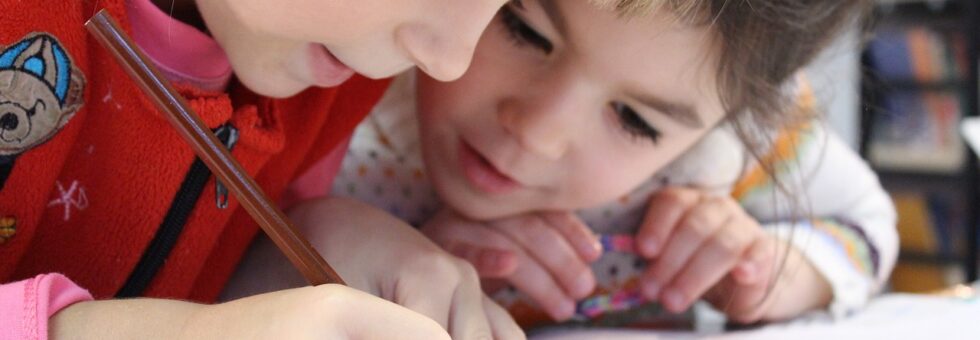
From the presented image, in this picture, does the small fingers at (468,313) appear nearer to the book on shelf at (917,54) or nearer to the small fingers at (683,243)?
the small fingers at (683,243)

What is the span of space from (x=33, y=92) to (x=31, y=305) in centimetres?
12

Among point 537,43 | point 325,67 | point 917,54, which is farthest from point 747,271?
point 917,54

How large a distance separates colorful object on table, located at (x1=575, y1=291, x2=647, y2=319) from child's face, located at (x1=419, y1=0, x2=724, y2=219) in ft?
0.29

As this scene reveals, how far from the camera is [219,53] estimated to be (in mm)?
474

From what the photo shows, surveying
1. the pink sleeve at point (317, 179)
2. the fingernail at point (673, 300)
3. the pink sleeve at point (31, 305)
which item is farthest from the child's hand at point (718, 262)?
the pink sleeve at point (31, 305)

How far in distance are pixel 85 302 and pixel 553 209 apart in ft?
1.10

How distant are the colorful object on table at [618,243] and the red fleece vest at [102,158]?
25 cm

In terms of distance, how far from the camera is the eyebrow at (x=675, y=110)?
21.5 inches

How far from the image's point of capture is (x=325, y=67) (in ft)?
1.43

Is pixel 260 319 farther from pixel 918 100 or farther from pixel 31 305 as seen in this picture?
pixel 918 100

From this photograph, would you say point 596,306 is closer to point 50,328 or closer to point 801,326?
point 801,326

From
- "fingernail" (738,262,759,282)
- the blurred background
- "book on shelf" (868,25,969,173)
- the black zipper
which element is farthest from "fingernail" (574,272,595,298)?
"book on shelf" (868,25,969,173)

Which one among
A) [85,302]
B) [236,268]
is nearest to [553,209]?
[236,268]

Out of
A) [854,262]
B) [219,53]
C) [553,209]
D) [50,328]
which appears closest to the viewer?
[50,328]
